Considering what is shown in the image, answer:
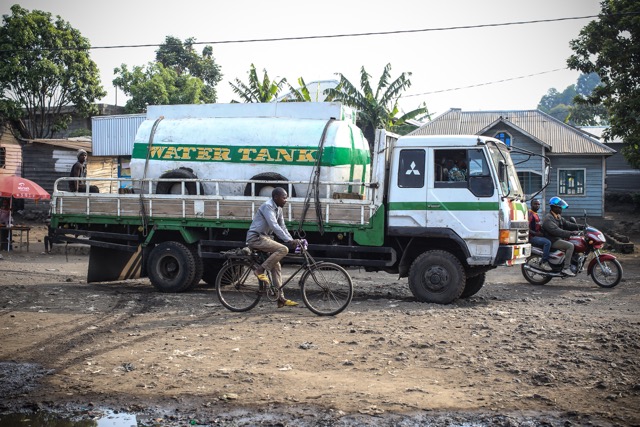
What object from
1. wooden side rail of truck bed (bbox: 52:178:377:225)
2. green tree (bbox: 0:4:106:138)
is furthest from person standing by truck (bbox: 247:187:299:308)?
green tree (bbox: 0:4:106:138)

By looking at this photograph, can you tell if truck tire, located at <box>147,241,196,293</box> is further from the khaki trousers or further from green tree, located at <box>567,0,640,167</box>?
green tree, located at <box>567,0,640,167</box>

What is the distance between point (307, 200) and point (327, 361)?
4757mm

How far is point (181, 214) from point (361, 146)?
3.56 metres

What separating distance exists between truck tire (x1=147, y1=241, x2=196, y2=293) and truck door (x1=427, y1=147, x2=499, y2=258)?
173 inches

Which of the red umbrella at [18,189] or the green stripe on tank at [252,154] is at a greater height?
the green stripe on tank at [252,154]

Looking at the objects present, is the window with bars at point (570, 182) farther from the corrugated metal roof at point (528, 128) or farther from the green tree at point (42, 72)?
the green tree at point (42, 72)

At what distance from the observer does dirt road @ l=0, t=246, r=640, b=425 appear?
19.2 ft

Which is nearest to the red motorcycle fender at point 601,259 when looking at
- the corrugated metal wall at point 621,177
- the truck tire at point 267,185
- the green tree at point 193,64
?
the truck tire at point 267,185

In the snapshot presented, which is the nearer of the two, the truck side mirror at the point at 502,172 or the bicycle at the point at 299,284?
the bicycle at the point at 299,284

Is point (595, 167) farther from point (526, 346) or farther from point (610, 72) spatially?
point (526, 346)

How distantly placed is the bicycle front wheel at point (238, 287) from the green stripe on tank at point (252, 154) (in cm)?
287

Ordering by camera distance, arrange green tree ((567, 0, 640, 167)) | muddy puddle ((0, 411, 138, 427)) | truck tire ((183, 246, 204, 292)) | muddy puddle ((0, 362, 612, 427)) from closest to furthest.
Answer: muddy puddle ((0, 362, 612, 427)) < muddy puddle ((0, 411, 138, 427)) < truck tire ((183, 246, 204, 292)) < green tree ((567, 0, 640, 167))

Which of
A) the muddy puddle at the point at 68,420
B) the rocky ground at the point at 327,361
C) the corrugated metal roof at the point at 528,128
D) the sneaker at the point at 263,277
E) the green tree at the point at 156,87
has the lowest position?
the muddy puddle at the point at 68,420

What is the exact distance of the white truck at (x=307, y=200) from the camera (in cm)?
1104
